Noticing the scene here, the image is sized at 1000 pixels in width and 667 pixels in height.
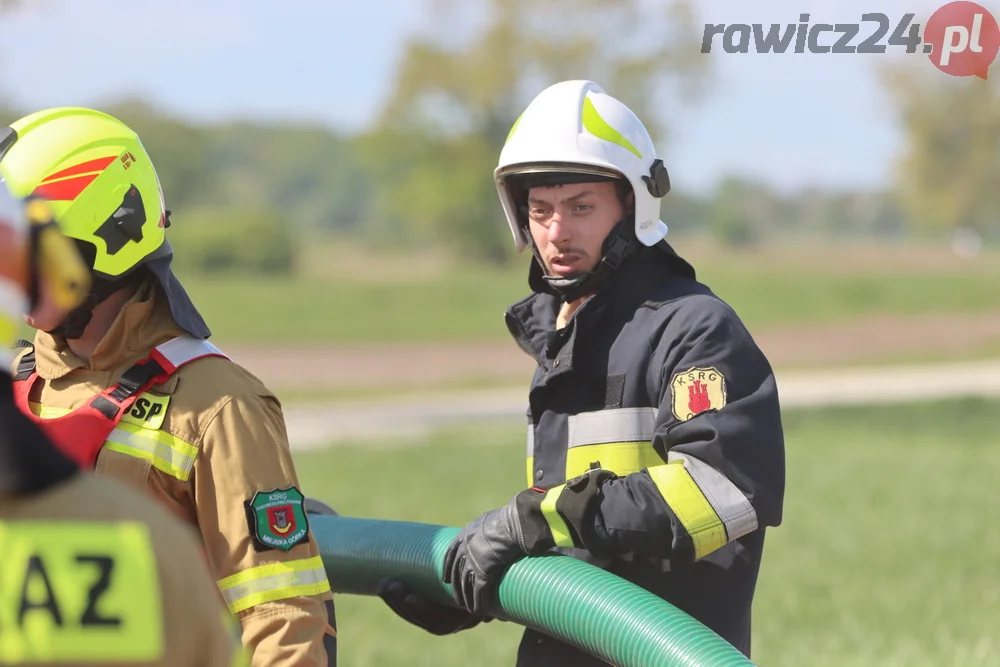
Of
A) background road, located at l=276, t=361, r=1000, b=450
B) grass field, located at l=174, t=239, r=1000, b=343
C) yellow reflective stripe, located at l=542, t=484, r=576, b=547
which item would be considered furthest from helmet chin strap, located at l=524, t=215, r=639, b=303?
grass field, located at l=174, t=239, r=1000, b=343

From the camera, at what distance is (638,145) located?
3.79m

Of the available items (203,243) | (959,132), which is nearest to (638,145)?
(203,243)

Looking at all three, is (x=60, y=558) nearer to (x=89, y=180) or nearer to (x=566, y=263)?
(x=89, y=180)

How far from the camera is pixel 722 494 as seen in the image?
10.3 feet

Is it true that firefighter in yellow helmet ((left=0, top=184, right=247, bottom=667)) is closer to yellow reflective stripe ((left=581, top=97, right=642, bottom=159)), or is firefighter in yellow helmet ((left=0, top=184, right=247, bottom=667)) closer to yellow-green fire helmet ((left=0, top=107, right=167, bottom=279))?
yellow-green fire helmet ((left=0, top=107, right=167, bottom=279))

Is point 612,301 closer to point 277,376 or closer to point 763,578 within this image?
point 763,578

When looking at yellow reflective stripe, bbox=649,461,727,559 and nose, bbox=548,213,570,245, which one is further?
nose, bbox=548,213,570,245

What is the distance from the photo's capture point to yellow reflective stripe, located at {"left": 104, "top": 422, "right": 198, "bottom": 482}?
9.28 feet

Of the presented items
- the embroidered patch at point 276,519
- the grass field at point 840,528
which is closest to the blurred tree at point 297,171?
the grass field at point 840,528

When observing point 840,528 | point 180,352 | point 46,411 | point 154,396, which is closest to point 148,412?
point 154,396

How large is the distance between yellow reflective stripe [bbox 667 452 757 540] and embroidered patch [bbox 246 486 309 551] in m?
0.93

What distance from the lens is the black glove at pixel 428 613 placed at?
13.0 feet

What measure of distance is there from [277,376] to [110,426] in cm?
2218

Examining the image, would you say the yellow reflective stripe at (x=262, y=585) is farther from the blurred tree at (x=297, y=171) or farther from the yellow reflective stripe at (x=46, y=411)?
the blurred tree at (x=297, y=171)
